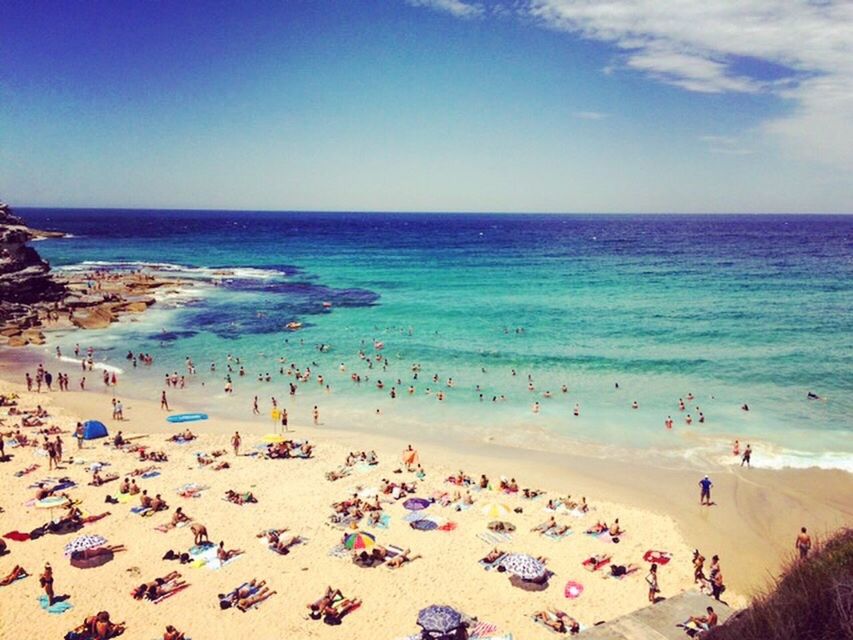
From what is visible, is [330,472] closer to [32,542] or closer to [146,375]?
[32,542]

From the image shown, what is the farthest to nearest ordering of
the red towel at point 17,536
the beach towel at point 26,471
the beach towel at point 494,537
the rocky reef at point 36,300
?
the rocky reef at point 36,300
the beach towel at point 26,471
the beach towel at point 494,537
the red towel at point 17,536

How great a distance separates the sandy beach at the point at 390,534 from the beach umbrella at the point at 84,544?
57 cm

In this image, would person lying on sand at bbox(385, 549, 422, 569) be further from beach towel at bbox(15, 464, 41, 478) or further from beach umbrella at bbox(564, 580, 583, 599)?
beach towel at bbox(15, 464, 41, 478)

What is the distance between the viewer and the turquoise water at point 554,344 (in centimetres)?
3011

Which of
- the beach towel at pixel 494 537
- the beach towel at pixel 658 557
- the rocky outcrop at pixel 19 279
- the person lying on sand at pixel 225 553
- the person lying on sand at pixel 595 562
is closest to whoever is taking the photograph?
the person lying on sand at pixel 595 562

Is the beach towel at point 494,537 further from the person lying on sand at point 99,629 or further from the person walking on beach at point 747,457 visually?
the person walking on beach at point 747,457

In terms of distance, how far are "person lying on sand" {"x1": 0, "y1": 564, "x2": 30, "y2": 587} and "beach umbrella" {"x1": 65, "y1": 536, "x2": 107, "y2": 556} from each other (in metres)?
1.11

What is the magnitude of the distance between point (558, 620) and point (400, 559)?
197 inches

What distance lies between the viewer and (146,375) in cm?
3819

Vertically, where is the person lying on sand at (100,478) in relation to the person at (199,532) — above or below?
below

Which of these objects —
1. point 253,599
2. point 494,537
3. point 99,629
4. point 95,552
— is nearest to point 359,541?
point 253,599

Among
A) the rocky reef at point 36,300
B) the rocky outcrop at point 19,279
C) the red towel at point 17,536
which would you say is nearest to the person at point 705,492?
the red towel at point 17,536

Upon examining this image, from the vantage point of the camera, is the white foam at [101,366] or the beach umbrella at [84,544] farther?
the white foam at [101,366]

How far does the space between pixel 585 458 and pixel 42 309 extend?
51.8 meters
